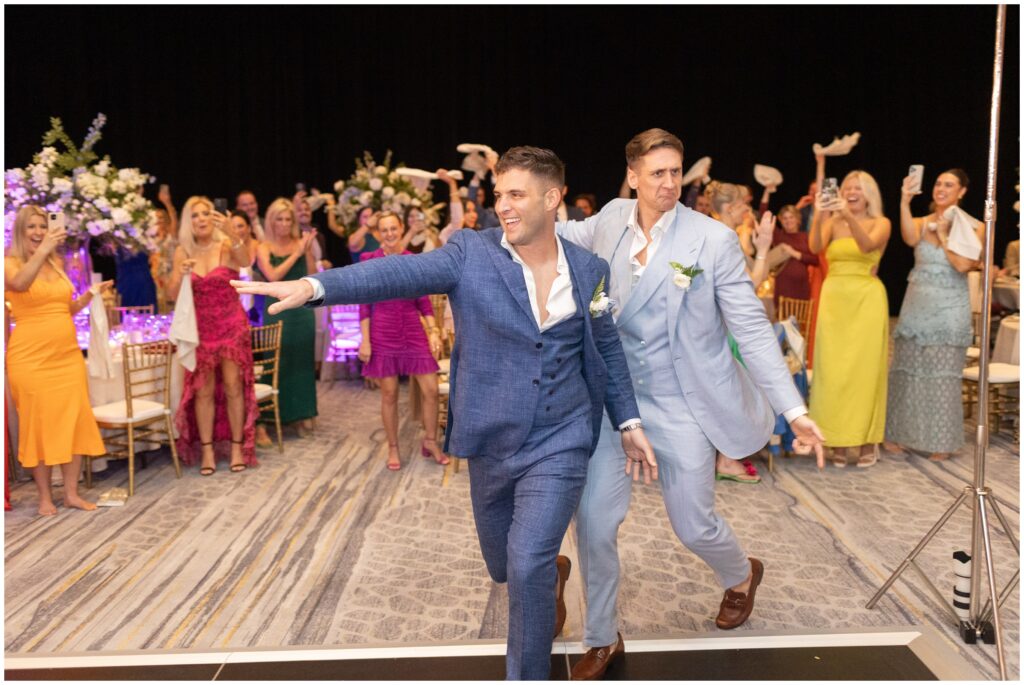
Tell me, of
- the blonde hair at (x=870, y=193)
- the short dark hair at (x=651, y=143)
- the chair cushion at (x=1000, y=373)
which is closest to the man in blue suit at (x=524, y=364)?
the short dark hair at (x=651, y=143)

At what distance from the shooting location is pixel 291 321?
651cm

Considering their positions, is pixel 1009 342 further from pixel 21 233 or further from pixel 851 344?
pixel 21 233

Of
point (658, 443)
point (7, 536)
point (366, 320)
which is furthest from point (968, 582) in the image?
point (7, 536)

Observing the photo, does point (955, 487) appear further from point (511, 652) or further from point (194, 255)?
point (194, 255)

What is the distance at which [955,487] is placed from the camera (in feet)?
17.1

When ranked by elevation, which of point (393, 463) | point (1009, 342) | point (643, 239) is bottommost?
point (393, 463)

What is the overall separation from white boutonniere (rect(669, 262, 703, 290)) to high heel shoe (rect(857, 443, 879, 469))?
3.35 metres

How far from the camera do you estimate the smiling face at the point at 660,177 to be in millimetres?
2898

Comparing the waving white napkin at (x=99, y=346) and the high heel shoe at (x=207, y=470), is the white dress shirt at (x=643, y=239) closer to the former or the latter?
the waving white napkin at (x=99, y=346)

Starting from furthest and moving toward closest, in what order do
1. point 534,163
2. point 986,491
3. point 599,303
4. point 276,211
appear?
point 276,211 → point 986,491 → point 599,303 → point 534,163

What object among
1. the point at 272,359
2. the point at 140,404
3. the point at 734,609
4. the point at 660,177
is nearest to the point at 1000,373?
the point at 734,609

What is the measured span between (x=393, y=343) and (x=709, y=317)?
3.05 metres

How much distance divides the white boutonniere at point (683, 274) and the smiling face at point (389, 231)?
299 cm

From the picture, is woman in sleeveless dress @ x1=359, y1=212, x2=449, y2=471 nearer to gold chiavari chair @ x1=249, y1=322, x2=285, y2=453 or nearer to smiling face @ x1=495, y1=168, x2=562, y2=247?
gold chiavari chair @ x1=249, y1=322, x2=285, y2=453
